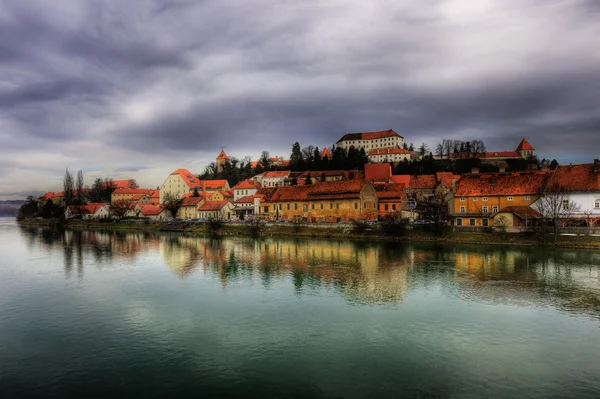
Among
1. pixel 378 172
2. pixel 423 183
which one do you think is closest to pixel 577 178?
pixel 423 183

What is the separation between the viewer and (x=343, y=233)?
50.4 m

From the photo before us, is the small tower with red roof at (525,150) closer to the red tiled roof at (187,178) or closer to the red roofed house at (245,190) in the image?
the red roofed house at (245,190)

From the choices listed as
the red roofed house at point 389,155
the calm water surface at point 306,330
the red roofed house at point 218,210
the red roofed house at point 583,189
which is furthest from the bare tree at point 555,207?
the red roofed house at point 389,155

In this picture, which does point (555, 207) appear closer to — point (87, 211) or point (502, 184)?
point (502, 184)

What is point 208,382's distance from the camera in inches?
452

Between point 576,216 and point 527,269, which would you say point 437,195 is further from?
point 527,269

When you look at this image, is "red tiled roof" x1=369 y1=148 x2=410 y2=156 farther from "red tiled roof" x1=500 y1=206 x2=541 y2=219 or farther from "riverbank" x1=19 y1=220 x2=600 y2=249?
"red tiled roof" x1=500 y1=206 x2=541 y2=219

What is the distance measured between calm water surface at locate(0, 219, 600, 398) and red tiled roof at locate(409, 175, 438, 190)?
138 ft

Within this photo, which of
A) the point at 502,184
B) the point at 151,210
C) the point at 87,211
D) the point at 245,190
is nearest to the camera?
the point at 502,184

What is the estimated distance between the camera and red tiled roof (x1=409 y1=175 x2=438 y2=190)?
73.0 metres

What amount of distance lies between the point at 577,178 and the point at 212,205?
55.8 metres

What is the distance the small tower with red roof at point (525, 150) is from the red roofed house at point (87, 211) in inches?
4090

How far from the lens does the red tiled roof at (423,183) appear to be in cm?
7300

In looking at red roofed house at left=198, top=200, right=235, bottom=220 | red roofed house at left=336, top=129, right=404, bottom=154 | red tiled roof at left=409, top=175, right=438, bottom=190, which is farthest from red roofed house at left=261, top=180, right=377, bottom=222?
red roofed house at left=336, top=129, right=404, bottom=154
